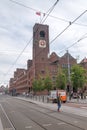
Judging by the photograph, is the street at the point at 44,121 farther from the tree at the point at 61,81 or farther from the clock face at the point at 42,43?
the clock face at the point at 42,43

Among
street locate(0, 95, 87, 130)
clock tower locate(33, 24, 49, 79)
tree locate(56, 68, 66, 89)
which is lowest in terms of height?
street locate(0, 95, 87, 130)

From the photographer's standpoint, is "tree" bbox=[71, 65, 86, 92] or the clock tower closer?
"tree" bbox=[71, 65, 86, 92]

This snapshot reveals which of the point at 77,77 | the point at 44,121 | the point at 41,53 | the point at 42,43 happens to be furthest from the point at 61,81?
the point at 44,121

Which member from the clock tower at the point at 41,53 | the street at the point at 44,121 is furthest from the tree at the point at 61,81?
the street at the point at 44,121

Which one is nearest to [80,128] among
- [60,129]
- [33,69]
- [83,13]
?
[60,129]

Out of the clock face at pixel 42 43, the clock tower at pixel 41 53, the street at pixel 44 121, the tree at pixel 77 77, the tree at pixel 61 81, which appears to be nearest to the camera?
the street at pixel 44 121

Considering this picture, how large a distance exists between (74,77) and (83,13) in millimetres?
44613

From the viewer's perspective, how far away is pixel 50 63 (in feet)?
366

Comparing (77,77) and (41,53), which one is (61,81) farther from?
(41,53)

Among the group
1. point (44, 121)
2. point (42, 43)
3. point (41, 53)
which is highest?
point (42, 43)

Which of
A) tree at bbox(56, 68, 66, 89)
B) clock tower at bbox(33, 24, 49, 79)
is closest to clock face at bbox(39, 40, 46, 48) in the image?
clock tower at bbox(33, 24, 49, 79)

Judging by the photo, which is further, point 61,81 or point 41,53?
point 41,53

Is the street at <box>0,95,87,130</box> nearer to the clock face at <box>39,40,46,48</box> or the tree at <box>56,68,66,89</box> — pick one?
the tree at <box>56,68,66,89</box>

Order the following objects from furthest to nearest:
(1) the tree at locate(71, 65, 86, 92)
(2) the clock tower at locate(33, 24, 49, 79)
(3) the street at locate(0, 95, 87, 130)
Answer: (2) the clock tower at locate(33, 24, 49, 79)
(1) the tree at locate(71, 65, 86, 92)
(3) the street at locate(0, 95, 87, 130)
